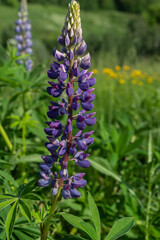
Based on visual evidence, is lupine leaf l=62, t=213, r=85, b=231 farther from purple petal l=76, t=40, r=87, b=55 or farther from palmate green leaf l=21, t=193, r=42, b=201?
purple petal l=76, t=40, r=87, b=55

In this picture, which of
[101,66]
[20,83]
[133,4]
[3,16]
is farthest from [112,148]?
[133,4]

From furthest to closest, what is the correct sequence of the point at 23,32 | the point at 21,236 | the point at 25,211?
the point at 23,32, the point at 21,236, the point at 25,211

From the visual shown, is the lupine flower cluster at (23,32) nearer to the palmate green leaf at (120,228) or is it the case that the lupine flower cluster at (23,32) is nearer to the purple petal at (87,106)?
the purple petal at (87,106)

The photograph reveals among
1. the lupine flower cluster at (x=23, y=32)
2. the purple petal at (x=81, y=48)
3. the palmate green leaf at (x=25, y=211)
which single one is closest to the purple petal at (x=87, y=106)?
the purple petal at (x=81, y=48)

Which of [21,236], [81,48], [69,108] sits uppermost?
[81,48]

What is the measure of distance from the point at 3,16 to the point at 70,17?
25420mm

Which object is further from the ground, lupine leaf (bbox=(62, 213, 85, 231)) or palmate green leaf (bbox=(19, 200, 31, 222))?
palmate green leaf (bbox=(19, 200, 31, 222))

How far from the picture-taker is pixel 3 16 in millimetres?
23859

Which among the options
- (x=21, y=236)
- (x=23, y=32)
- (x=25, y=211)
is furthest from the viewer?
(x=23, y=32)

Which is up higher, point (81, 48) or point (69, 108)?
point (81, 48)

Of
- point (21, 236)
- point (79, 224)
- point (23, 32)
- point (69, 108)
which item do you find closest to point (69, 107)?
point (69, 108)

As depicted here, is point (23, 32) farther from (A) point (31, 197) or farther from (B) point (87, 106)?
(A) point (31, 197)

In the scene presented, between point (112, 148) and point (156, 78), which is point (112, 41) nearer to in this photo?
point (156, 78)

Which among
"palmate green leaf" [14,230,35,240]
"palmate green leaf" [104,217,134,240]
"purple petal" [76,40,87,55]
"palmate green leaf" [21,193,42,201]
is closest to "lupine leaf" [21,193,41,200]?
"palmate green leaf" [21,193,42,201]
